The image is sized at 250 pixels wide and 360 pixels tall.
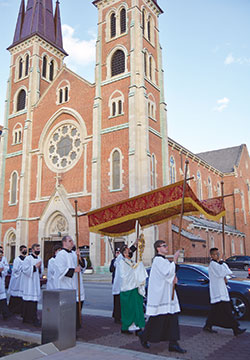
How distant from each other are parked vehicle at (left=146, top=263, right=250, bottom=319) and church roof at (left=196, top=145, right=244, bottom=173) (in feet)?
138

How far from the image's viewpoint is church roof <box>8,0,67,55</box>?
A: 3703cm

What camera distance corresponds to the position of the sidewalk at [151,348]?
18.3ft

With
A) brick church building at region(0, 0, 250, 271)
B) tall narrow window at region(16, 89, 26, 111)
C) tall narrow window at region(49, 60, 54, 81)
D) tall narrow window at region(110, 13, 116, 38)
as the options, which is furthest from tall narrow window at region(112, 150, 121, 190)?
tall narrow window at region(49, 60, 54, 81)

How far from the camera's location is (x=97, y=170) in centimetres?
2750

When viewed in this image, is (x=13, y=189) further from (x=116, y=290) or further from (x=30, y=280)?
(x=116, y=290)

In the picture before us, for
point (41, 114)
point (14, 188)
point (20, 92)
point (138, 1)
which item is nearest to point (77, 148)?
point (41, 114)

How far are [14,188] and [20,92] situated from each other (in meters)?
10.4

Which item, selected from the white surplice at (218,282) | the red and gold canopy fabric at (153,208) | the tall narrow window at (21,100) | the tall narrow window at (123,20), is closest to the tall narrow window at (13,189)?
the tall narrow window at (21,100)

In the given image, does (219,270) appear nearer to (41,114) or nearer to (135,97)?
(135,97)

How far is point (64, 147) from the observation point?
1233 inches

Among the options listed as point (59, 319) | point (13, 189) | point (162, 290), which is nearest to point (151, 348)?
point (162, 290)

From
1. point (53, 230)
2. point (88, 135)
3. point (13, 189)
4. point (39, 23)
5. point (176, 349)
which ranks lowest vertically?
point (176, 349)

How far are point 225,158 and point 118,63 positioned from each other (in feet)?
95.6

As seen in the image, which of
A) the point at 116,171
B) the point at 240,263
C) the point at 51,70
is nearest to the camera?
the point at 116,171
